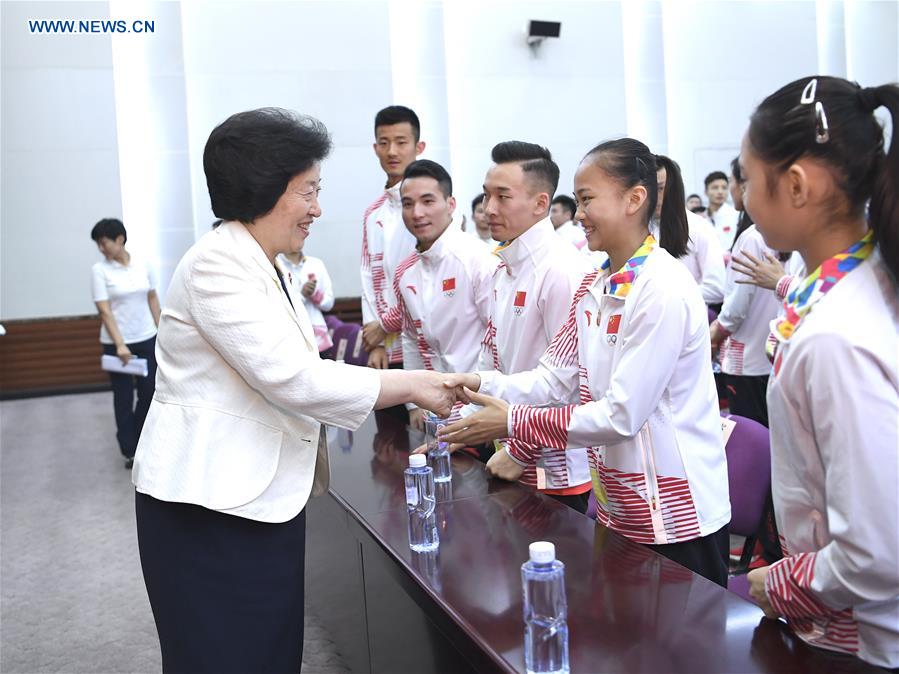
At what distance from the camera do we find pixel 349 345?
4828 mm

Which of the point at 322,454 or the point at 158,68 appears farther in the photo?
the point at 158,68

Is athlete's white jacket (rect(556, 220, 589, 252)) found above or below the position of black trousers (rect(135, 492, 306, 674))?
above

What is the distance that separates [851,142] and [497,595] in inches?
36.9

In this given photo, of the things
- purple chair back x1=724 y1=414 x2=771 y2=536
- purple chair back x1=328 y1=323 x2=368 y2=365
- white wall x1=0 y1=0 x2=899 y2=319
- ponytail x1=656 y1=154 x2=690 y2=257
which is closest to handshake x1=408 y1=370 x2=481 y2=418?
purple chair back x1=724 y1=414 x2=771 y2=536

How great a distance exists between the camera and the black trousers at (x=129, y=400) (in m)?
5.58

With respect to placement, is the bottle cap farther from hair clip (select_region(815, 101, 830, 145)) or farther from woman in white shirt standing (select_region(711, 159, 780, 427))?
woman in white shirt standing (select_region(711, 159, 780, 427))

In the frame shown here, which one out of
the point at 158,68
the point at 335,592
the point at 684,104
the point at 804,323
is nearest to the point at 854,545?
the point at 804,323

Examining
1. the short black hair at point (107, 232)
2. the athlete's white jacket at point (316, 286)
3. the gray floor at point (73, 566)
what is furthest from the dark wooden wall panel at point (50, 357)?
the athlete's white jacket at point (316, 286)

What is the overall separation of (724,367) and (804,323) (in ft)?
9.48

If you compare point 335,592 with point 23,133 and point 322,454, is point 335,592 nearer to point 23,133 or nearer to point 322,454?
point 322,454

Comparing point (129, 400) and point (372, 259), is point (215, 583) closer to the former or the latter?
point (372, 259)

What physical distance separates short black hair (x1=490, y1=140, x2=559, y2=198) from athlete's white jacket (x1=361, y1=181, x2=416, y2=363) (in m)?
1.16

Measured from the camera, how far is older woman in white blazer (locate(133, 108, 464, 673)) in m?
1.45

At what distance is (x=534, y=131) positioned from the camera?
9711 mm
